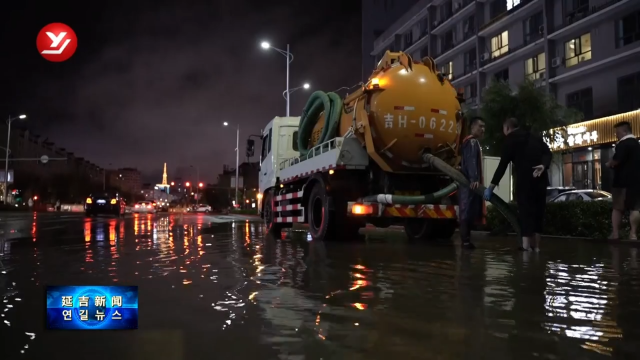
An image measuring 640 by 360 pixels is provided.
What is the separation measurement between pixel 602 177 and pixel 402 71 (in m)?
22.5

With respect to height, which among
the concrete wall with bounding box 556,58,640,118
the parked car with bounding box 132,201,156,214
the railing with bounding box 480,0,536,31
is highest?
the railing with bounding box 480,0,536,31

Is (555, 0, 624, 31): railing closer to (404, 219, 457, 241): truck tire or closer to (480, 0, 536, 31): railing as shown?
(480, 0, 536, 31): railing

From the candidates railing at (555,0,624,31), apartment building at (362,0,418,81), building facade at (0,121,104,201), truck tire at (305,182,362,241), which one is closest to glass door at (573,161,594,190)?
railing at (555,0,624,31)

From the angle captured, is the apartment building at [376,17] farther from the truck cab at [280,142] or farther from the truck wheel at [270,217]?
the truck cab at [280,142]

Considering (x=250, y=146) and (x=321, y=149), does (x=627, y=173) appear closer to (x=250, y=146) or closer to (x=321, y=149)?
(x=321, y=149)

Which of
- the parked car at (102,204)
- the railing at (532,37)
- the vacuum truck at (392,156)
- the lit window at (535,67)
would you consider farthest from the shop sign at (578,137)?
the parked car at (102,204)

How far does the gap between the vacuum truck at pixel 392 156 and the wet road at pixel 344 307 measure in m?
2.40

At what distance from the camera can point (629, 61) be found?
26.2 m

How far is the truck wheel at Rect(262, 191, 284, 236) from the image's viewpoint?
565 inches

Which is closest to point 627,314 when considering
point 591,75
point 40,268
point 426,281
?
point 426,281

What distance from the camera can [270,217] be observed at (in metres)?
14.8

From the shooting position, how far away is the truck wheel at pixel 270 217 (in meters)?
14.4

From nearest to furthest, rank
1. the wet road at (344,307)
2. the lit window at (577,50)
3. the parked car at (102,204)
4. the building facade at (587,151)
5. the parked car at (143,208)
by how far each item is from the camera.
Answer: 1. the wet road at (344,307)
2. the building facade at (587,151)
3. the lit window at (577,50)
4. the parked car at (102,204)
5. the parked car at (143,208)

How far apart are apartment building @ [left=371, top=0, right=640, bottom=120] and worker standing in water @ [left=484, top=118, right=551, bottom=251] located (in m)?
20.5
